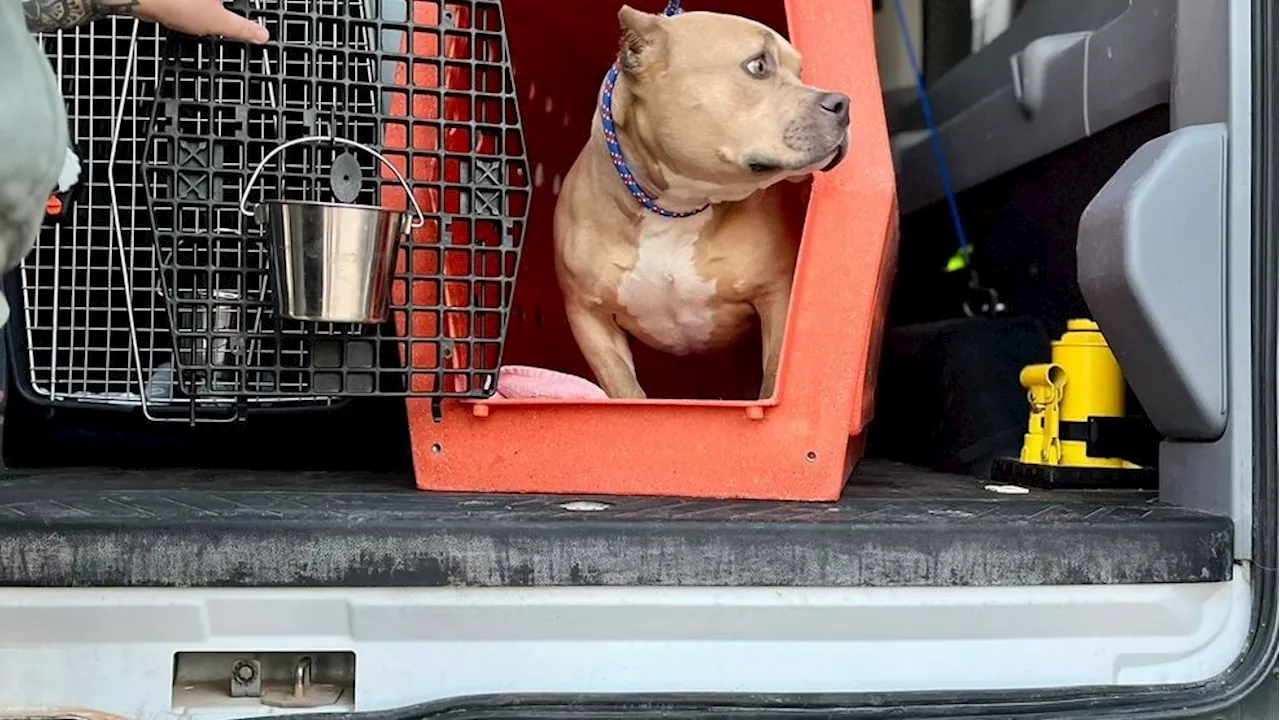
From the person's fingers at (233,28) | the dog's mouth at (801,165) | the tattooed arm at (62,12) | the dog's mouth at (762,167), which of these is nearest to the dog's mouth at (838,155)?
the dog's mouth at (801,165)

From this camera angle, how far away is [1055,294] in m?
1.96

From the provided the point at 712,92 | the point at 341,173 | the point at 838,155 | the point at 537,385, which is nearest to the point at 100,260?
the point at 341,173

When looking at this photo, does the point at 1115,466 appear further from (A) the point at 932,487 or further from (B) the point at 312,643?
(B) the point at 312,643

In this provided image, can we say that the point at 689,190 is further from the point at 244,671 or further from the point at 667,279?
the point at 244,671

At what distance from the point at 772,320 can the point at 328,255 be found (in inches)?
28.7

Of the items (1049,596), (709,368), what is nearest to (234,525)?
(1049,596)

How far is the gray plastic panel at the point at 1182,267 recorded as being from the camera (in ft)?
3.83

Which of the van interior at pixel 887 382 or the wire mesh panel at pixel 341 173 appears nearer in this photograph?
the van interior at pixel 887 382

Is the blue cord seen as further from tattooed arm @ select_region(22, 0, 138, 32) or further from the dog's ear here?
tattooed arm @ select_region(22, 0, 138, 32)

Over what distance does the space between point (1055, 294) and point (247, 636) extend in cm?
144

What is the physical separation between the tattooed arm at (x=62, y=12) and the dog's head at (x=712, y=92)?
0.70 m

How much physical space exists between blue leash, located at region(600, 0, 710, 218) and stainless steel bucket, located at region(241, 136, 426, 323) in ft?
1.58

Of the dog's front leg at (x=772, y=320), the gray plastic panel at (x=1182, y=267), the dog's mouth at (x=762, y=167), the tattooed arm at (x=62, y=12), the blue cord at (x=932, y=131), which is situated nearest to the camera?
the tattooed arm at (x=62, y=12)

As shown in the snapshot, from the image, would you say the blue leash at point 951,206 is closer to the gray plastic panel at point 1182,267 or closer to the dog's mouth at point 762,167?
the dog's mouth at point 762,167
